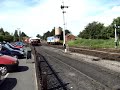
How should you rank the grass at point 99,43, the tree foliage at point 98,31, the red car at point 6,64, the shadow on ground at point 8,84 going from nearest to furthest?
the shadow on ground at point 8,84
the red car at point 6,64
the grass at point 99,43
the tree foliage at point 98,31

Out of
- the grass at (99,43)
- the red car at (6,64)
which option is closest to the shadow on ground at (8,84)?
the red car at (6,64)

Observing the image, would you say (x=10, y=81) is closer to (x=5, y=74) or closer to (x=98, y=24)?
(x=5, y=74)

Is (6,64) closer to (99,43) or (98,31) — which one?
(99,43)

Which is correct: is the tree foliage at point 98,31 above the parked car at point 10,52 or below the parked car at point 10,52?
above

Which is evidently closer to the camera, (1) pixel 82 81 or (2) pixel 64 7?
(1) pixel 82 81

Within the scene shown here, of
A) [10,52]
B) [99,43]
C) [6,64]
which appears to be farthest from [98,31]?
[6,64]

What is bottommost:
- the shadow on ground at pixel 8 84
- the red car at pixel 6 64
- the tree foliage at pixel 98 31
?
the shadow on ground at pixel 8 84

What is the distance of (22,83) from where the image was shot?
40.3 ft

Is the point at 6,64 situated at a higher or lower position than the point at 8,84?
higher

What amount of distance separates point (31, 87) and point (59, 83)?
2.03 m

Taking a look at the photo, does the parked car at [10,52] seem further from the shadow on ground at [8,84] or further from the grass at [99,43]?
the grass at [99,43]

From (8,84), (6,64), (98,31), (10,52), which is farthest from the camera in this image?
(98,31)

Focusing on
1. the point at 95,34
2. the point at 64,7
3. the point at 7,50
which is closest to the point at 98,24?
the point at 95,34

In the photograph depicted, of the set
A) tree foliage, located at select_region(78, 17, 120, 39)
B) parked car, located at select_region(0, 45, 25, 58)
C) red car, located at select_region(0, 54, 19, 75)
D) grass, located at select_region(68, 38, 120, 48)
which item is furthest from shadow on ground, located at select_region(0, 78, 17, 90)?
tree foliage, located at select_region(78, 17, 120, 39)
